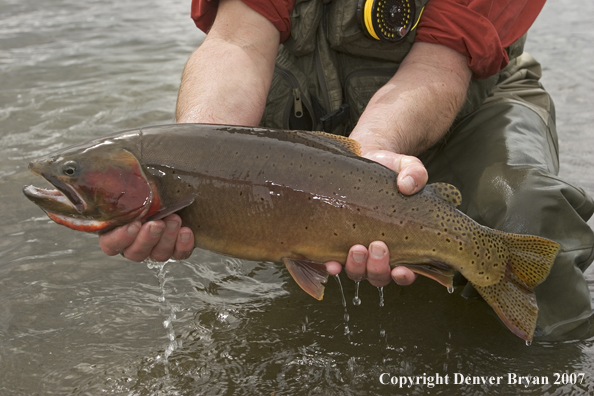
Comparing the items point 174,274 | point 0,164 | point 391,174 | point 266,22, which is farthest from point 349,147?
point 0,164

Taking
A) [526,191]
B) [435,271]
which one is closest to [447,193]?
[435,271]

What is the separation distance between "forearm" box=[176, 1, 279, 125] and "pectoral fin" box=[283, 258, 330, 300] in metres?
0.92

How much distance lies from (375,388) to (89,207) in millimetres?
1474

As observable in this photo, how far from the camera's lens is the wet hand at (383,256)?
2.33 m

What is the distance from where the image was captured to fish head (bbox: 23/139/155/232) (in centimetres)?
228

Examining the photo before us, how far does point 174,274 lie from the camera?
354 centimetres

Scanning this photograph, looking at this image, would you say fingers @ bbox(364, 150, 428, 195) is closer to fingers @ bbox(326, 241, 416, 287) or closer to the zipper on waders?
fingers @ bbox(326, 241, 416, 287)

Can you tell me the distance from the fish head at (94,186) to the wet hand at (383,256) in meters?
0.85

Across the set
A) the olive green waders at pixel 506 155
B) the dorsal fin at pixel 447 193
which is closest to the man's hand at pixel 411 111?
the dorsal fin at pixel 447 193

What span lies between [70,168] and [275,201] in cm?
81

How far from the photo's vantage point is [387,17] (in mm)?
3359

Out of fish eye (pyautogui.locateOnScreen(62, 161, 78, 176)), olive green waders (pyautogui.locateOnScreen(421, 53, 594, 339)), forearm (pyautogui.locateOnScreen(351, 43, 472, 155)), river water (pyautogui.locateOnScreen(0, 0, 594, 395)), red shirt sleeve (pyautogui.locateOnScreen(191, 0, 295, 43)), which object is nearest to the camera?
A: fish eye (pyautogui.locateOnScreen(62, 161, 78, 176))

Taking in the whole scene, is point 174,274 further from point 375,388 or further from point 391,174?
point 391,174

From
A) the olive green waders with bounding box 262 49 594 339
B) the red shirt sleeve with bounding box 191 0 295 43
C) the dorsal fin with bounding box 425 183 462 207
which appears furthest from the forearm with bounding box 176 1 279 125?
the dorsal fin with bounding box 425 183 462 207
